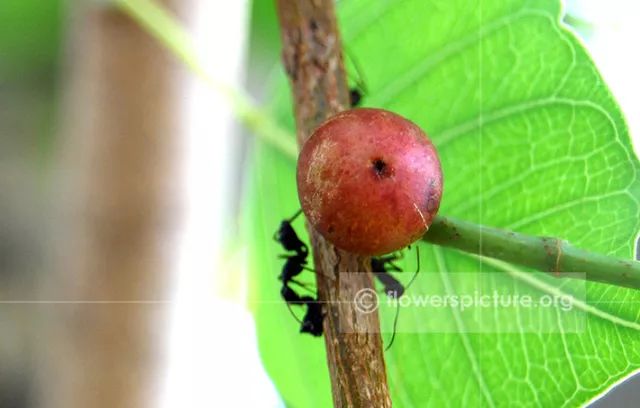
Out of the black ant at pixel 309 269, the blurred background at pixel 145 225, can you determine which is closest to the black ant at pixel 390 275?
the black ant at pixel 309 269

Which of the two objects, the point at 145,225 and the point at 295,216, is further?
the point at 145,225

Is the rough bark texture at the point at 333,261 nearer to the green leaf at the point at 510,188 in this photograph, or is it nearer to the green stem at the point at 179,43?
the green leaf at the point at 510,188

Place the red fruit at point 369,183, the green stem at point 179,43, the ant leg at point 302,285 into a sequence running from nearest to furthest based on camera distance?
1. the red fruit at point 369,183
2. the ant leg at point 302,285
3. the green stem at point 179,43

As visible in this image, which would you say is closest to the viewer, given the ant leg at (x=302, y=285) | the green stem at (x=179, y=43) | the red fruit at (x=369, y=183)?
the red fruit at (x=369, y=183)

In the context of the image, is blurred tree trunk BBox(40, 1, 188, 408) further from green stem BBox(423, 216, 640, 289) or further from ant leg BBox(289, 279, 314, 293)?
green stem BBox(423, 216, 640, 289)

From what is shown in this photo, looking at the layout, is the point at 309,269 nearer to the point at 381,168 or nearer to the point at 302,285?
the point at 302,285

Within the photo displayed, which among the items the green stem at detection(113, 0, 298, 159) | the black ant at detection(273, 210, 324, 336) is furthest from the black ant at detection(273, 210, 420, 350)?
the green stem at detection(113, 0, 298, 159)

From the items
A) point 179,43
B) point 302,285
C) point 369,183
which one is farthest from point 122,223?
point 369,183
